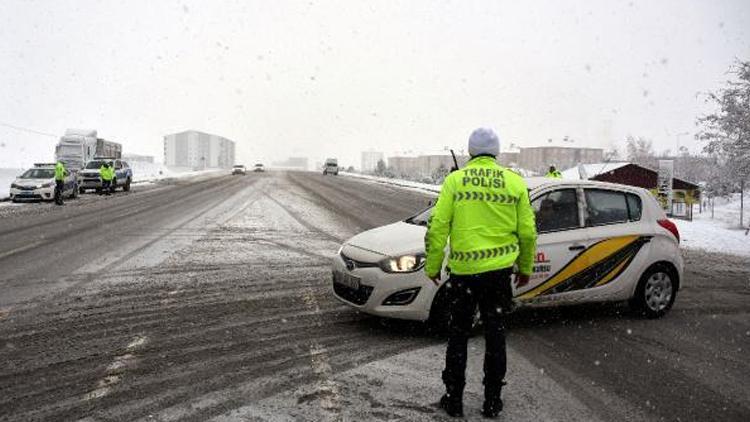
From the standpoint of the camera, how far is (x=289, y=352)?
484 centimetres

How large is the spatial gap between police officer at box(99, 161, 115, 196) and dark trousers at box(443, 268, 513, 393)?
2677 centimetres

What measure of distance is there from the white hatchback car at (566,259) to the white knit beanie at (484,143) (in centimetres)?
172

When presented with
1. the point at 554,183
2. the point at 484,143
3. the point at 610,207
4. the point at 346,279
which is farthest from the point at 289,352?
the point at 610,207

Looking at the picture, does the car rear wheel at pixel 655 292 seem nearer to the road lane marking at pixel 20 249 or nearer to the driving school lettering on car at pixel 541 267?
the driving school lettering on car at pixel 541 267

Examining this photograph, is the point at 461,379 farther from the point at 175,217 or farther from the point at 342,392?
the point at 175,217

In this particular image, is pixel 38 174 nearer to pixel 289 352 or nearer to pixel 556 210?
pixel 289 352

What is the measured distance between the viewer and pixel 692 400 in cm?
406

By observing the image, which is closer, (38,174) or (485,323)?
(485,323)

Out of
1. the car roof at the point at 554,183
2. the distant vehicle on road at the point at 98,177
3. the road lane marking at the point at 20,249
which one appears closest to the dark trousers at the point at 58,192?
the distant vehicle on road at the point at 98,177

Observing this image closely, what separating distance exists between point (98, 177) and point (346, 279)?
25.7 meters

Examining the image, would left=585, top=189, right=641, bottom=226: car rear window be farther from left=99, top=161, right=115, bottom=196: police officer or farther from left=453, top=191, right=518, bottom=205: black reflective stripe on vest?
left=99, top=161, right=115, bottom=196: police officer

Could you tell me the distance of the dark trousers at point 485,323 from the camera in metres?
3.69

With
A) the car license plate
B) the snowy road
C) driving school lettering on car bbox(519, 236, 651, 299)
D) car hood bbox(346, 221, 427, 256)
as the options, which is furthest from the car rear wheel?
the car license plate

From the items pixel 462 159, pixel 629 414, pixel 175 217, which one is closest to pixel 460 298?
pixel 629 414
